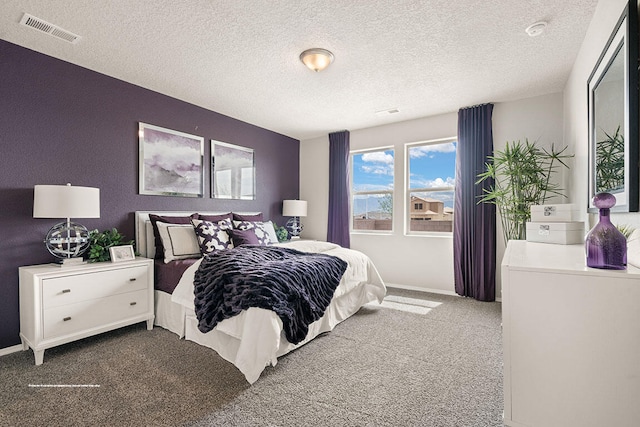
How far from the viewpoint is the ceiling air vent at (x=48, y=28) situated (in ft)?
7.25

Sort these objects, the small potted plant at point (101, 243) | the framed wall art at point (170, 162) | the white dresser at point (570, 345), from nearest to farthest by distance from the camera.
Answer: the white dresser at point (570, 345)
the small potted plant at point (101, 243)
the framed wall art at point (170, 162)

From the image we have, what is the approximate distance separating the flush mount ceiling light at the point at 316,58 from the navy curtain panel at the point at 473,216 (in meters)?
2.26

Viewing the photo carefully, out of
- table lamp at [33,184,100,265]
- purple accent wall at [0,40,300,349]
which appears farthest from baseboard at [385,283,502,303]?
table lamp at [33,184,100,265]

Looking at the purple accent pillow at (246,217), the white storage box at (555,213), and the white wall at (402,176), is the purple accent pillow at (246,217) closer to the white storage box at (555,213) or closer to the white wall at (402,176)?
the white wall at (402,176)

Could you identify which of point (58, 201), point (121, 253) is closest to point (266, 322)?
point (121, 253)

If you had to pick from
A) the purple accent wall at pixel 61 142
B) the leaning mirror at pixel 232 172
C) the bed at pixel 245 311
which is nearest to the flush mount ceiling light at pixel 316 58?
the purple accent wall at pixel 61 142

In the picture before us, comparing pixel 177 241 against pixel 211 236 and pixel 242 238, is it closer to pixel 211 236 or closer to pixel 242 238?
pixel 211 236

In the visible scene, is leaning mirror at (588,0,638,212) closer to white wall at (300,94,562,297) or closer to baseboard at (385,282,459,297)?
white wall at (300,94,562,297)

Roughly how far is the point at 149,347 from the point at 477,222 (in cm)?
380

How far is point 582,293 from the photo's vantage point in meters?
1.11

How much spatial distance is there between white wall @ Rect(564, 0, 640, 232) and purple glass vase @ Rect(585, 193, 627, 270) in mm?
326

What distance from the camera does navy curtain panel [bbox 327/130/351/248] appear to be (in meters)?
5.10

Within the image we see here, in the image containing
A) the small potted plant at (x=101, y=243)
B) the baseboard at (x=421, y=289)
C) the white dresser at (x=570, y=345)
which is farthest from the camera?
the baseboard at (x=421, y=289)

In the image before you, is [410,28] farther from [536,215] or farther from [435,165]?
[435,165]
